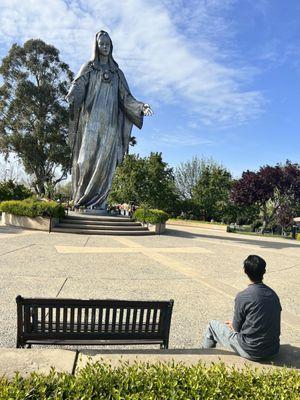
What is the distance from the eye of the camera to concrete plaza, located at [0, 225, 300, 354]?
563 cm

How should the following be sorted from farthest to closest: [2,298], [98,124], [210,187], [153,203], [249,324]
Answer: [210,187], [153,203], [98,124], [2,298], [249,324]

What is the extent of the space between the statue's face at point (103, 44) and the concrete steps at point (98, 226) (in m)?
7.94

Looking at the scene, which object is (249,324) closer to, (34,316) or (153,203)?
(34,316)

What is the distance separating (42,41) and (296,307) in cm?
4064

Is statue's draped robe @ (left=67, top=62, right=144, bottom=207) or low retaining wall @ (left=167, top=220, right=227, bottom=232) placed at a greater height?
statue's draped robe @ (left=67, top=62, right=144, bottom=207)

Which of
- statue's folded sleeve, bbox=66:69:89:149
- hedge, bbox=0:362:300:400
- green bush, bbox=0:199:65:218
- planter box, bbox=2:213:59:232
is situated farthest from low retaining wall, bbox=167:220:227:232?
hedge, bbox=0:362:300:400

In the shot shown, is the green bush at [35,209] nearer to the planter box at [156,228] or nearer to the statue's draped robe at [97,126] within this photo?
the statue's draped robe at [97,126]

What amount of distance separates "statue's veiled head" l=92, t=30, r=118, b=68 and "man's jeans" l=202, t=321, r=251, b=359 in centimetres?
1771

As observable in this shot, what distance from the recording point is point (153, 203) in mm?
36781

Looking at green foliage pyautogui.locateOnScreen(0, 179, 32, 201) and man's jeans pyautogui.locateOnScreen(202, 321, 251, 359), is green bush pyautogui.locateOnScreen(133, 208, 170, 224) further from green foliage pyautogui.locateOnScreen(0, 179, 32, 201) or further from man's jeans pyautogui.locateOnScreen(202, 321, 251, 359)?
man's jeans pyautogui.locateOnScreen(202, 321, 251, 359)

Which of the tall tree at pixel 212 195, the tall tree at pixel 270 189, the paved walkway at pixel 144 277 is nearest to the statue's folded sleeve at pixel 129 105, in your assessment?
the paved walkway at pixel 144 277

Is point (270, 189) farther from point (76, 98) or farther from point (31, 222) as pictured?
point (31, 222)

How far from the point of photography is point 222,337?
388cm

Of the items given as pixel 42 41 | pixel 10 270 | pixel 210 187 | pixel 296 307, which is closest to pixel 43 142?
pixel 42 41
